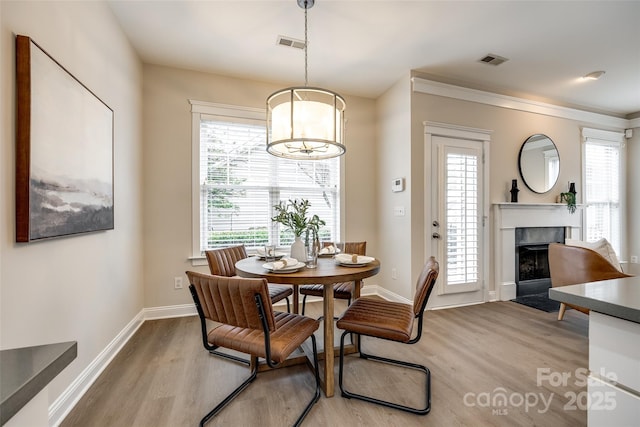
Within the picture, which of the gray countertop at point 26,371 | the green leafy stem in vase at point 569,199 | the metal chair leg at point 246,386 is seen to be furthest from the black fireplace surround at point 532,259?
the gray countertop at point 26,371

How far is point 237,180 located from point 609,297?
329 centimetres

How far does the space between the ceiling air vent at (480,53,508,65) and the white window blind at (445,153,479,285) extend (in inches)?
41.7

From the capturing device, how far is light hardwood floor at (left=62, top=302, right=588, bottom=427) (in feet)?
5.28

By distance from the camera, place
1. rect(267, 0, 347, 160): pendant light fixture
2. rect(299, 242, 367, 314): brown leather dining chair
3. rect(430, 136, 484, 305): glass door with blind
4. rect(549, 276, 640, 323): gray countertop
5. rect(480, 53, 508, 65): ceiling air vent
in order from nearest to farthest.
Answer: rect(549, 276, 640, 323): gray countertop, rect(267, 0, 347, 160): pendant light fixture, rect(299, 242, 367, 314): brown leather dining chair, rect(480, 53, 508, 65): ceiling air vent, rect(430, 136, 484, 305): glass door with blind

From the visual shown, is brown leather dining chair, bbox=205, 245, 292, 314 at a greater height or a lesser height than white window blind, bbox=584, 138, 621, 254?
lesser

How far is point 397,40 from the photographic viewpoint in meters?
2.74

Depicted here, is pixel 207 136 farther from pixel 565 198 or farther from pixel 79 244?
pixel 565 198

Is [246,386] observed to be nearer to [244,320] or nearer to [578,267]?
[244,320]

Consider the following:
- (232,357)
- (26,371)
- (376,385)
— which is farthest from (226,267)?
(26,371)

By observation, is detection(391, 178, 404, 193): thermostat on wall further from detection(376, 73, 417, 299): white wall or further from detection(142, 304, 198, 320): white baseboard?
detection(142, 304, 198, 320): white baseboard

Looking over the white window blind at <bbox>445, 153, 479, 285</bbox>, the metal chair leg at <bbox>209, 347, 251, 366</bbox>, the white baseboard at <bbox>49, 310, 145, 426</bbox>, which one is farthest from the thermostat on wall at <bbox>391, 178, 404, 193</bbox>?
the white baseboard at <bbox>49, 310, 145, 426</bbox>

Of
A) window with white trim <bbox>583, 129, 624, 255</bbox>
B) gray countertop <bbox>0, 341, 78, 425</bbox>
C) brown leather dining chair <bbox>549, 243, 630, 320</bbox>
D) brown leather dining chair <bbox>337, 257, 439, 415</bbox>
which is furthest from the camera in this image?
window with white trim <bbox>583, 129, 624, 255</bbox>

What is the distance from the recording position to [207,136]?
3336 millimetres

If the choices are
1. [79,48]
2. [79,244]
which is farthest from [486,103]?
[79,244]
